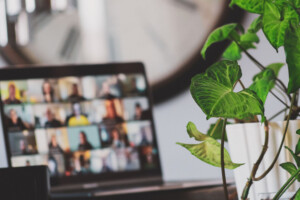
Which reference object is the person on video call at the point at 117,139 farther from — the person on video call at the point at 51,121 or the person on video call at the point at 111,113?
the person on video call at the point at 51,121

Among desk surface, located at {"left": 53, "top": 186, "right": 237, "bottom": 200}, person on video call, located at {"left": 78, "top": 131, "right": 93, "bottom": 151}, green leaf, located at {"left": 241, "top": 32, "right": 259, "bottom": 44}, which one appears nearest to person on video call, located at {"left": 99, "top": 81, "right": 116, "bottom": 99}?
person on video call, located at {"left": 78, "top": 131, "right": 93, "bottom": 151}

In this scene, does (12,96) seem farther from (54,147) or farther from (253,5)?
(253,5)

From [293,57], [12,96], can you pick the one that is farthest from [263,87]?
[12,96]

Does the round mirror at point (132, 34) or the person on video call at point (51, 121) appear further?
the round mirror at point (132, 34)

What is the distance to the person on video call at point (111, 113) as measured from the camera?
123 cm

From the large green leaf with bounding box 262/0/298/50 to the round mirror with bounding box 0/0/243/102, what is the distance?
93cm

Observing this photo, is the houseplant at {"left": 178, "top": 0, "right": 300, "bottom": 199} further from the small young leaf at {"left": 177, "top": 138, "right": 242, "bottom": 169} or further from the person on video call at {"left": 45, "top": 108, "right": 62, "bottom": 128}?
the person on video call at {"left": 45, "top": 108, "right": 62, "bottom": 128}

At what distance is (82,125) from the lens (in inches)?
47.8

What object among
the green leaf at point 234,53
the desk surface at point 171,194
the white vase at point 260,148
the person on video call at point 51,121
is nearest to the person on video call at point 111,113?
the person on video call at point 51,121

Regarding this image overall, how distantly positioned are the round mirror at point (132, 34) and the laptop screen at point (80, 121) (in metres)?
0.35

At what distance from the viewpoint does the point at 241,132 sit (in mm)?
756

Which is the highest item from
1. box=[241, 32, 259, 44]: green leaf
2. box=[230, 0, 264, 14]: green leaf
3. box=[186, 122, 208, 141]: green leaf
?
box=[230, 0, 264, 14]: green leaf

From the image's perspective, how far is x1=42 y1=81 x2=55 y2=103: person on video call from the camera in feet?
3.99

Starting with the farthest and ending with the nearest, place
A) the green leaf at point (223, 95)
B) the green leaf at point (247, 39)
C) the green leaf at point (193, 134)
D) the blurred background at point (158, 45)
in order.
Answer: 1. the blurred background at point (158, 45)
2. the green leaf at point (247, 39)
3. the green leaf at point (193, 134)
4. the green leaf at point (223, 95)
